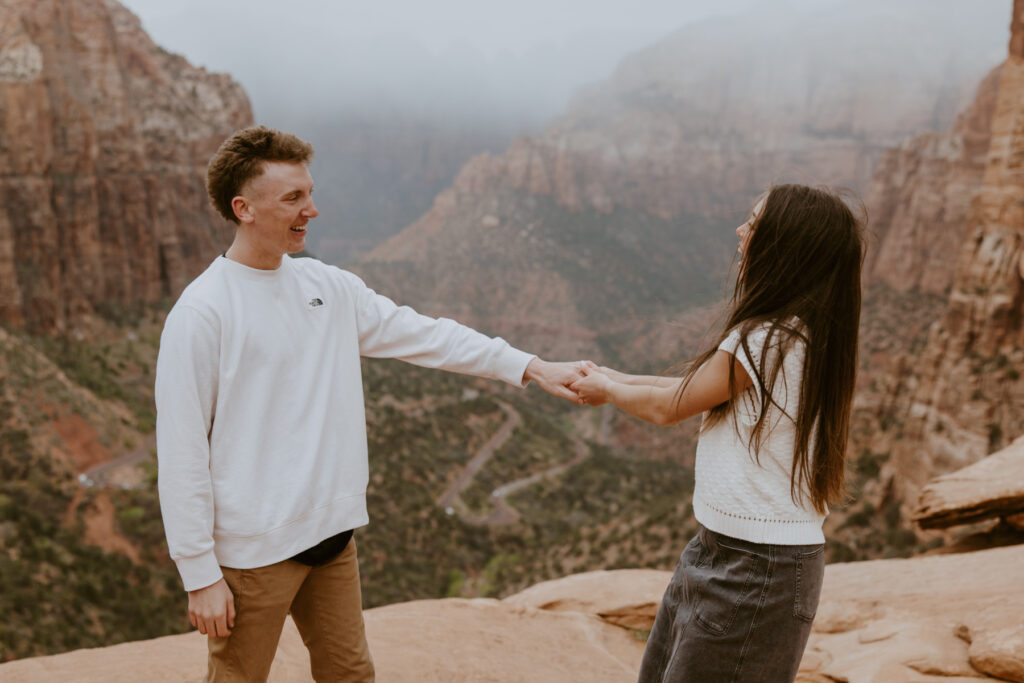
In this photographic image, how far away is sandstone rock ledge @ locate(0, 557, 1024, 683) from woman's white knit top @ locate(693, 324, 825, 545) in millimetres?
2599

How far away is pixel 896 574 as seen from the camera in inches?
257

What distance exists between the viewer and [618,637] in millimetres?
6141

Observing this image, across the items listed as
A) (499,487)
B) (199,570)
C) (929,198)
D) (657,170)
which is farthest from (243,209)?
(657,170)

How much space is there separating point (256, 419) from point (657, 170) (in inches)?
5209

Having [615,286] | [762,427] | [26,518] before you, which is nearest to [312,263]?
[762,427]

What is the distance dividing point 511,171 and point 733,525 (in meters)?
114

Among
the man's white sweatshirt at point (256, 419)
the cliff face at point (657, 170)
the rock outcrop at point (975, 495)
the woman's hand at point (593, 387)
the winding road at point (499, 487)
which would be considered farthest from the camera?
the cliff face at point (657, 170)

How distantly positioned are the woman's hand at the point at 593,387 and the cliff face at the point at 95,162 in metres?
38.6

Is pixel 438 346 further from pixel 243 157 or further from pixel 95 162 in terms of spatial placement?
pixel 95 162

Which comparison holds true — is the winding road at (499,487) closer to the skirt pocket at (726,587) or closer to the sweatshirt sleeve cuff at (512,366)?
the sweatshirt sleeve cuff at (512,366)

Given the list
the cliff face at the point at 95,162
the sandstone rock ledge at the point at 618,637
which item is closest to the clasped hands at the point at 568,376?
the sandstone rock ledge at the point at 618,637

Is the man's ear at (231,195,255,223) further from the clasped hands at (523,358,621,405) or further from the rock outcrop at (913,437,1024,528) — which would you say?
the rock outcrop at (913,437,1024,528)

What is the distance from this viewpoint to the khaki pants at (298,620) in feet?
9.87

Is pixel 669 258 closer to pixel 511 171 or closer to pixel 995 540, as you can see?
pixel 511 171
